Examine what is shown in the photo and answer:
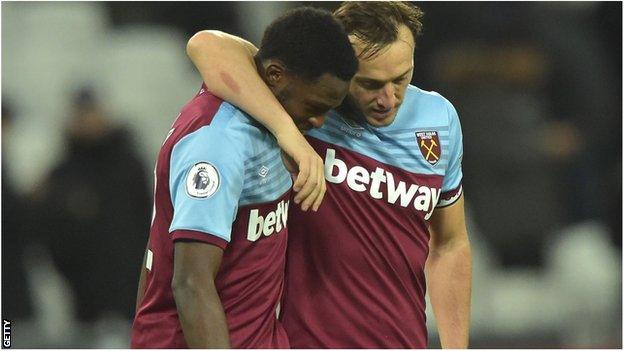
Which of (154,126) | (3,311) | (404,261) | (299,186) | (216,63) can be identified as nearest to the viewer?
(299,186)

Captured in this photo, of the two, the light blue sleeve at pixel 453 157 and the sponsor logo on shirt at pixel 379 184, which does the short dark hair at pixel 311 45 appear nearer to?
the sponsor logo on shirt at pixel 379 184

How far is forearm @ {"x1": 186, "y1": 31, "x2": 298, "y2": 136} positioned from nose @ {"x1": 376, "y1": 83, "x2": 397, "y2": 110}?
38cm

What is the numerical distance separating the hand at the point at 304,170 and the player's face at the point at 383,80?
16.7 inches

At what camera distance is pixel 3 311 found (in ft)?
19.2

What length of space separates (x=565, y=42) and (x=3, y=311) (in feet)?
12.7

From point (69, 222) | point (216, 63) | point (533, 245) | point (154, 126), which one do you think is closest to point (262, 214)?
point (216, 63)

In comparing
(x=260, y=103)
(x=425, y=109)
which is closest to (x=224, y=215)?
(x=260, y=103)

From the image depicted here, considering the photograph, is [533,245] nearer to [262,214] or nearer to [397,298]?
[397,298]

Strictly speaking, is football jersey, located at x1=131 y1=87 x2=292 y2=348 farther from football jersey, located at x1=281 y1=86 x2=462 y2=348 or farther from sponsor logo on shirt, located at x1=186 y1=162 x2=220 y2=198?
football jersey, located at x1=281 y1=86 x2=462 y2=348

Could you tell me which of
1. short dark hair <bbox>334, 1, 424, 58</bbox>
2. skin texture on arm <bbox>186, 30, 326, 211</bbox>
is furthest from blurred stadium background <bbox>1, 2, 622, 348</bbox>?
skin texture on arm <bbox>186, 30, 326, 211</bbox>

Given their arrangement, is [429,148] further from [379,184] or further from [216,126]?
[216,126]

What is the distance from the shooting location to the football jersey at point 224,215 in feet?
8.28

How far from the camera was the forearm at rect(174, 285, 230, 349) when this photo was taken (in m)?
2.51

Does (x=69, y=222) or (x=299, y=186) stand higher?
(x=299, y=186)
